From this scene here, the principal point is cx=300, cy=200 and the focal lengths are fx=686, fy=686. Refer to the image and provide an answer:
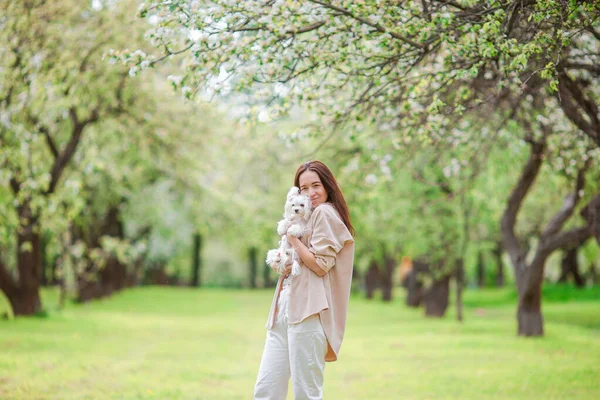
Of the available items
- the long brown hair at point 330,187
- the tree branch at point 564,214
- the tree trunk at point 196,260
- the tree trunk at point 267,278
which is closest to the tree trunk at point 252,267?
the tree trunk at point 267,278

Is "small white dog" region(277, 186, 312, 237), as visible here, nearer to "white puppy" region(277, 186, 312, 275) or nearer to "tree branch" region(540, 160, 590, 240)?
"white puppy" region(277, 186, 312, 275)

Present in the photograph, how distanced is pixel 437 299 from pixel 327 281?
2131cm

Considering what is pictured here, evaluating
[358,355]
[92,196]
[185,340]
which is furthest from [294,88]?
[92,196]

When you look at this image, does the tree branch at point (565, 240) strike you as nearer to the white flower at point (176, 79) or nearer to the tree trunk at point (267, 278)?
the white flower at point (176, 79)

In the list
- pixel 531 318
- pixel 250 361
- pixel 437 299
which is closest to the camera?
pixel 250 361

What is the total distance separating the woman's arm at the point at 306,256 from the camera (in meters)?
4.92

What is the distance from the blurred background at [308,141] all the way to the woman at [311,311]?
92.2 inches

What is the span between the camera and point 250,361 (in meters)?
13.0

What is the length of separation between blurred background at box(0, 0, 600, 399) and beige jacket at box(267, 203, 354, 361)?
7.49 feet

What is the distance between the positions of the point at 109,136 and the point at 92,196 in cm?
979

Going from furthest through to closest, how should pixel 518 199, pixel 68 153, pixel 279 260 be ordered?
pixel 68 153, pixel 518 199, pixel 279 260

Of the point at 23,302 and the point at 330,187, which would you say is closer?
the point at 330,187

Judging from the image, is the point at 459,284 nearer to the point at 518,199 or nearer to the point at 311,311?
the point at 518,199

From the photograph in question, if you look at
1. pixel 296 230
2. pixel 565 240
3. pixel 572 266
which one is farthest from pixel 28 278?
pixel 572 266
